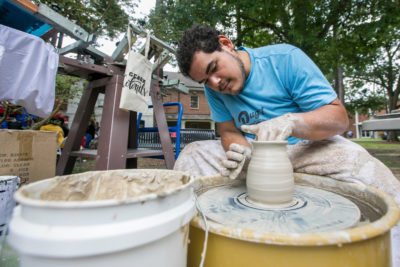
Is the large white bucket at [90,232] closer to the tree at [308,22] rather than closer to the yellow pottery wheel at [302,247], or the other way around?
the yellow pottery wheel at [302,247]

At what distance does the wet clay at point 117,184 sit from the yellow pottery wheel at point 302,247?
0.16 m

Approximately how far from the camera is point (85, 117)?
1.95 meters

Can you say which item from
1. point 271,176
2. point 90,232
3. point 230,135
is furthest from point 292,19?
point 90,232

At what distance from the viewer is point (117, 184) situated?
69cm

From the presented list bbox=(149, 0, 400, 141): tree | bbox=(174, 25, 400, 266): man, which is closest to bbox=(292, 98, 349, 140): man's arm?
bbox=(174, 25, 400, 266): man

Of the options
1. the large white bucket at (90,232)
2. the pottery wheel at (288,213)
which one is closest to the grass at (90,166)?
the pottery wheel at (288,213)

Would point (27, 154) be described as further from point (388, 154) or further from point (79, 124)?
point (388, 154)

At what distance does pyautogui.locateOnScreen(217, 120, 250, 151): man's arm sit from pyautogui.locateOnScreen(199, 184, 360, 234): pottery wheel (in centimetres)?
58

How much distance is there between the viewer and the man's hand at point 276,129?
939 millimetres

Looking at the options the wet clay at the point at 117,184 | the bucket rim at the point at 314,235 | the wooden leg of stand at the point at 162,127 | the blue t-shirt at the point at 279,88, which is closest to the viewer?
the bucket rim at the point at 314,235

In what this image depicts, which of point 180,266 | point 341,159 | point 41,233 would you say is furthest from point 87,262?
point 341,159

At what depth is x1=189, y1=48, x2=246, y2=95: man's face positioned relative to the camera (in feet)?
Answer: 3.97

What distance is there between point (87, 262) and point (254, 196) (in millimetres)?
633

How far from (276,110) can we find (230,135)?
383mm
